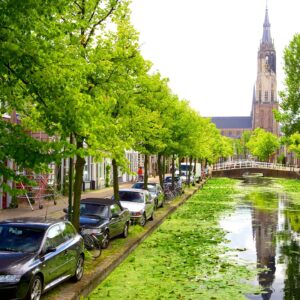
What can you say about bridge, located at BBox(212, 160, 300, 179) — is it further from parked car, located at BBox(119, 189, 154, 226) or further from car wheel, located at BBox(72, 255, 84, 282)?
car wheel, located at BBox(72, 255, 84, 282)

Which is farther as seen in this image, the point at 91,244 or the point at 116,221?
the point at 116,221

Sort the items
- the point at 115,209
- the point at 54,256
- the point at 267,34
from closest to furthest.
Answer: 1. the point at 54,256
2. the point at 115,209
3. the point at 267,34

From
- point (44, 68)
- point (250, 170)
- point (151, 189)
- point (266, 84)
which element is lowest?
point (250, 170)

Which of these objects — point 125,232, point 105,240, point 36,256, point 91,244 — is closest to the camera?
point 36,256

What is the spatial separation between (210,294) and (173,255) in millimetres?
4582

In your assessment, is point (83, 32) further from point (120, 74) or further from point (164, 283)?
point (164, 283)

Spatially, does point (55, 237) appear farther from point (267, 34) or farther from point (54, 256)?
point (267, 34)

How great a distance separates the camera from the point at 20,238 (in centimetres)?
994

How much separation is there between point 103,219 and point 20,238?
611 centimetres

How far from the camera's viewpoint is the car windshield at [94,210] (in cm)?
1638

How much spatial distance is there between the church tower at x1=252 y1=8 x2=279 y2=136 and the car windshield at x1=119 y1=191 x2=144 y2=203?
567 feet

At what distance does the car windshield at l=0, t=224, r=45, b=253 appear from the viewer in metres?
9.59

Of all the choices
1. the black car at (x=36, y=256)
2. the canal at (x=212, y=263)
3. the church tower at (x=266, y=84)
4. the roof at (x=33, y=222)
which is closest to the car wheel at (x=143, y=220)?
the canal at (x=212, y=263)


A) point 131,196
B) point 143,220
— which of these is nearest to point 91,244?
point 143,220
